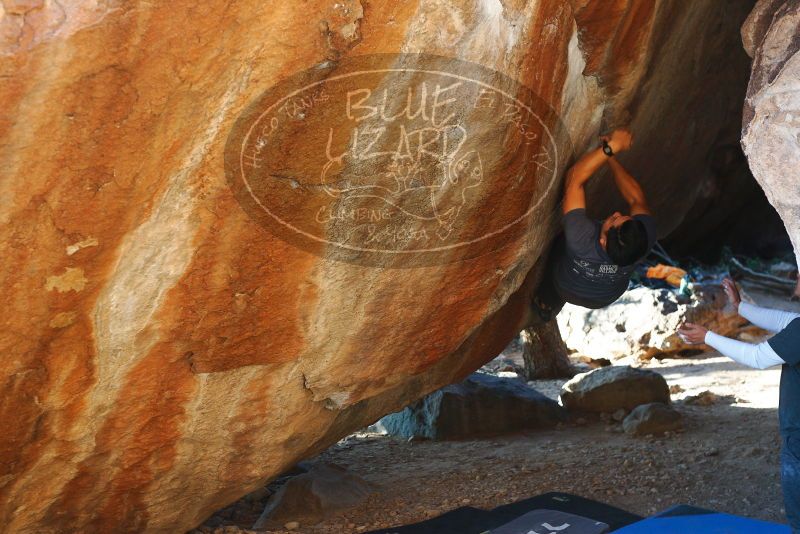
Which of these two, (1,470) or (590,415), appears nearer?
(1,470)

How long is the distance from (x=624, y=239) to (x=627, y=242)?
2 cm

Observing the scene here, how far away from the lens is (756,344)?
2.98 m

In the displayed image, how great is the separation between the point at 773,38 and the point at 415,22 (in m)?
1.54

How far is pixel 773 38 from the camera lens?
10.5 feet

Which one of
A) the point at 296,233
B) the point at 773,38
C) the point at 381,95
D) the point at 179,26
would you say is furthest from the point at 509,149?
the point at 179,26

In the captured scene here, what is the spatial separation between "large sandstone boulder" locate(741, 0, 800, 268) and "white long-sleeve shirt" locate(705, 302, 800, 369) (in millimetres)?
311

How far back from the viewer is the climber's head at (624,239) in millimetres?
3752

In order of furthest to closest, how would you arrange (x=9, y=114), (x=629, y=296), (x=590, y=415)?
(x=629, y=296)
(x=590, y=415)
(x=9, y=114)

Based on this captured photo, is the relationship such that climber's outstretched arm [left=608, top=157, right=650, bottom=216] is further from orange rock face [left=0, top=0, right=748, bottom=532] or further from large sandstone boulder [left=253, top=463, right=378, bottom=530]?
large sandstone boulder [left=253, top=463, right=378, bottom=530]

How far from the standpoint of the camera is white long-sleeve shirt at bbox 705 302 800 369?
2945 millimetres

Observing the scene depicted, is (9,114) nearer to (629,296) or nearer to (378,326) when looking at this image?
(378,326)

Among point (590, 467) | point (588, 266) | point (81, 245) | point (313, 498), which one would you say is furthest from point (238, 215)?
point (590, 467)

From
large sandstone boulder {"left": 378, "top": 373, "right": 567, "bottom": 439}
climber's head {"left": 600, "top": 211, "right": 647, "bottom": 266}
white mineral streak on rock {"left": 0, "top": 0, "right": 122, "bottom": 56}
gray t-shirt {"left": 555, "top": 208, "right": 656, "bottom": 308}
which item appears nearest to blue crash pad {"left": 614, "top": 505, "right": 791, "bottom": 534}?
gray t-shirt {"left": 555, "top": 208, "right": 656, "bottom": 308}

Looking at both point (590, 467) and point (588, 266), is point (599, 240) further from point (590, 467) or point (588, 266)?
point (590, 467)
